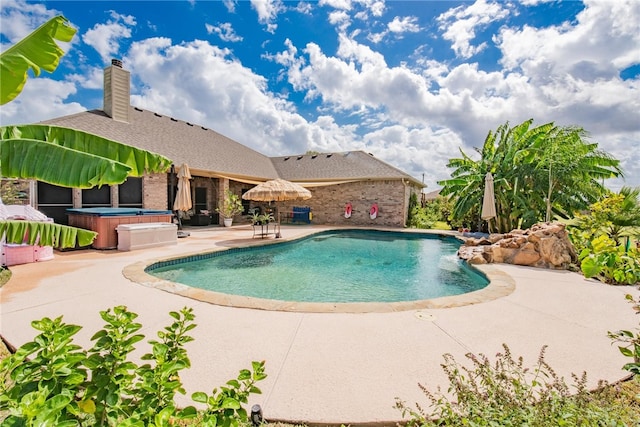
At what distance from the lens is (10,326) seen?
13.4ft

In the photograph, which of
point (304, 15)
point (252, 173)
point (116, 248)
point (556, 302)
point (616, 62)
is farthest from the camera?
point (252, 173)

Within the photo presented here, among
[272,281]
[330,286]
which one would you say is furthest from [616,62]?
[272,281]

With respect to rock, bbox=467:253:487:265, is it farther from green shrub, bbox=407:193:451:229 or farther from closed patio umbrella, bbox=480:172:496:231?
green shrub, bbox=407:193:451:229

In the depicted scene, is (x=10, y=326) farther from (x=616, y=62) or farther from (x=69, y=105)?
(x=616, y=62)

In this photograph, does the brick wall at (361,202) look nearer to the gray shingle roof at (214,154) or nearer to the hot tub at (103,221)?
the gray shingle roof at (214,154)

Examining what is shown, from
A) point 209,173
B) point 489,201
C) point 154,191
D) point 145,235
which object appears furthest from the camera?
point 209,173

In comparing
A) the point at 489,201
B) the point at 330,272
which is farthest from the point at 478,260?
the point at 489,201

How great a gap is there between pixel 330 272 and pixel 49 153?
24.5 feet

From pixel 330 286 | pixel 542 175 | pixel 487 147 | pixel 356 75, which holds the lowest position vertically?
pixel 330 286

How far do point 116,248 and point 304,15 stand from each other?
476 inches

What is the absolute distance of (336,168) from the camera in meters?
22.8

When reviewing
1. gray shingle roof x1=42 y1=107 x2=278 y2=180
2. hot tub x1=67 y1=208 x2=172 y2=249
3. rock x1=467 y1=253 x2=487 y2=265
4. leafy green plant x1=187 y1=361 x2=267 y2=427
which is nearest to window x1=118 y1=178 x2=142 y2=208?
gray shingle roof x1=42 y1=107 x2=278 y2=180

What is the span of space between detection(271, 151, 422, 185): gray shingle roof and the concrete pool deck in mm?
15229

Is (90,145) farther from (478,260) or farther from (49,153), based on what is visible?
(478,260)
